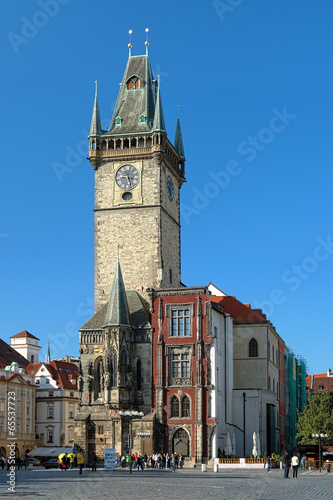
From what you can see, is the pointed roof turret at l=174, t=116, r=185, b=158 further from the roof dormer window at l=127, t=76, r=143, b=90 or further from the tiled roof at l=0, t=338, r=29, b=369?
the tiled roof at l=0, t=338, r=29, b=369

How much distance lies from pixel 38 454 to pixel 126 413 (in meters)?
35.1

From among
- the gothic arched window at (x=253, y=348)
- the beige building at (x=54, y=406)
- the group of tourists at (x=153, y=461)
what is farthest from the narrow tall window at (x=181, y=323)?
the beige building at (x=54, y=406)

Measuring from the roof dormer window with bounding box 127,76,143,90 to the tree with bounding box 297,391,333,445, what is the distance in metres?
38.7

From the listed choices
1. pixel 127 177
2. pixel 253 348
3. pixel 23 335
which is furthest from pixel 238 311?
pixel 23 335

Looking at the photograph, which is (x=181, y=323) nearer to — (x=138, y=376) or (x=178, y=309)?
(x=178, y=309)

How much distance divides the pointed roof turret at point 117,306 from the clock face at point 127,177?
10342mm

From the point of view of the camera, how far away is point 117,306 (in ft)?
230

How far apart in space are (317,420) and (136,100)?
126 feet

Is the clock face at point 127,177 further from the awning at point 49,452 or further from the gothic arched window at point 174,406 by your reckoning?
the awning at point 49,452

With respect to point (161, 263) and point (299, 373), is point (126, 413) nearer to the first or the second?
point (161, 263)

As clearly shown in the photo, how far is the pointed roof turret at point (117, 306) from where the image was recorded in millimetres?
69625

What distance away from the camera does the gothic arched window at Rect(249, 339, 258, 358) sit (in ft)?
262

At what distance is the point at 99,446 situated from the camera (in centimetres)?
6844

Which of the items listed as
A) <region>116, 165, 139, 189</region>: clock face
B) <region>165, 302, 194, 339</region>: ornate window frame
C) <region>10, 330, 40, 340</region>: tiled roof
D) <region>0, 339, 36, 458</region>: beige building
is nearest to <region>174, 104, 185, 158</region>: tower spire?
<region>116, 165, 139, 189</region>: clock face
